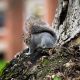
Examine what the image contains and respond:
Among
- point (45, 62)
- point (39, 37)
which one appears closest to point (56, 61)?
point (45, 62)

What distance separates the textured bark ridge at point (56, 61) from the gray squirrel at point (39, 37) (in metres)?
0.10

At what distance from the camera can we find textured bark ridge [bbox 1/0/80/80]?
5.43 m

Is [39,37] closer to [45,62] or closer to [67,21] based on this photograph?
[67,21]

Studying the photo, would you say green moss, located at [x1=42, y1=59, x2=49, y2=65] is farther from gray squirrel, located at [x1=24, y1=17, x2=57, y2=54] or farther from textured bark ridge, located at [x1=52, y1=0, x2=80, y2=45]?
gray squirrel, located at [x1=24, y1=17, x2=57, y2=54]

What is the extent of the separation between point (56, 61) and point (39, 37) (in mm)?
947

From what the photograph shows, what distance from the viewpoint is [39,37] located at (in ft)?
21.4

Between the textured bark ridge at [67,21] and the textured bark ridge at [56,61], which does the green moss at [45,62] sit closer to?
the textured bark ridge at [56,61]

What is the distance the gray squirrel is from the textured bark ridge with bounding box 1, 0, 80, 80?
0.10 m

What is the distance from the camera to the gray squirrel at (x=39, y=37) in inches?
252

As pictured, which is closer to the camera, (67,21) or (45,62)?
(45,62)

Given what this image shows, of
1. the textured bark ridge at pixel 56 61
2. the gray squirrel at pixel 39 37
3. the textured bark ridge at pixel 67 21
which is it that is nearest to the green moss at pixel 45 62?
the textured bark ridge at pixel 56 61

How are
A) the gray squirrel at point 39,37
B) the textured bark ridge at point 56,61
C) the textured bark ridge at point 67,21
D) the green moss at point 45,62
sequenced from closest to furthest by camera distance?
the textured bark ridge at point 56,61 < the green moss at point 45,62 < the textured bark ridge at point 67,21 < the gray squirrel at point 39,37

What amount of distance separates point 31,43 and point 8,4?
2625cm

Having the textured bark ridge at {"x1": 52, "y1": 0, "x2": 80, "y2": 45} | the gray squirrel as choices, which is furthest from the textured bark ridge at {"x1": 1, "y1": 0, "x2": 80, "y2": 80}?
the gray squirrel
